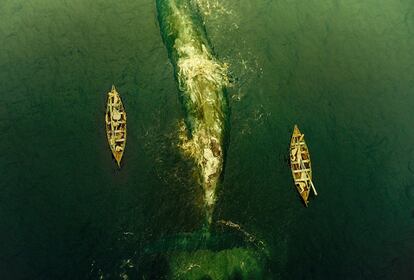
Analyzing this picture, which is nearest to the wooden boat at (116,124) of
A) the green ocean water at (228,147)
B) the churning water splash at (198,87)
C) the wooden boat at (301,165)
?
the green ocean water at (228,147)

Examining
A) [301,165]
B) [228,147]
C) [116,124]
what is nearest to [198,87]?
[228,147]

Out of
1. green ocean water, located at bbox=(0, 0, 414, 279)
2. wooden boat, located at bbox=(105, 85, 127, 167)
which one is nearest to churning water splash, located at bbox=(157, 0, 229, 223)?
green ocean water, located at bbox=(0, 0, 414, 279)

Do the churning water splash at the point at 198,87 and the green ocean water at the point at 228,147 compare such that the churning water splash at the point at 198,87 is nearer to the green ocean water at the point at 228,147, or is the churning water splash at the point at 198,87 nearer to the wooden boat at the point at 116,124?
the green ocean water at the point at 228,147

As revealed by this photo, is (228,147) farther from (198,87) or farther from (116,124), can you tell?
(116,124)

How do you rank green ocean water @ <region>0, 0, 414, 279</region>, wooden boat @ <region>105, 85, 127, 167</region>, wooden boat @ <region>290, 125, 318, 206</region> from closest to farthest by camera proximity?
1. green ocean water @ <region>0, 0, 414, 279</region>
2. wooden boat @ <region>290, 125, 318, 206</region>
3. wooden boat @ <region>105, 85, 127, 167</region>

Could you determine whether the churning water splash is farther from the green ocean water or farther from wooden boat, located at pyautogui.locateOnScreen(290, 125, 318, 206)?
wooden boat, located at pyautogui.locateOnScreen(290, 125, 318, 206)
